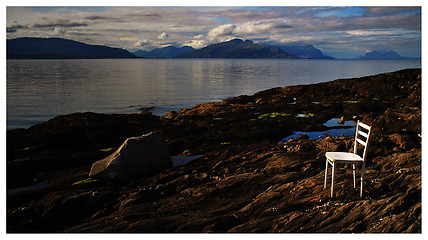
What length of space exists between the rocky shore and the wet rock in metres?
0.30

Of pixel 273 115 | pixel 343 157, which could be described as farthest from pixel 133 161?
Answer: pixel 273 115

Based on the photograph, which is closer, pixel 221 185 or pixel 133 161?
pixel 221 185

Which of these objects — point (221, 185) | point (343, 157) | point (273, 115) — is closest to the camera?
point (343, 157)

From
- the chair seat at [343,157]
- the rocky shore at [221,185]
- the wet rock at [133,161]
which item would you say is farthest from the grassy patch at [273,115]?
the chair seat at [343,157]

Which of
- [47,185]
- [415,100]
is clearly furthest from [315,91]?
[47,185]

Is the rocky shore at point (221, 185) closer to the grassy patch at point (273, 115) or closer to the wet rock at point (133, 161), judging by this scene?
the wet rock at point (133, 161)

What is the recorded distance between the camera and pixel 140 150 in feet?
31.9

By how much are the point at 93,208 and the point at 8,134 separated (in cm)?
1102

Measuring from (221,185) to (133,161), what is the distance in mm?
3384

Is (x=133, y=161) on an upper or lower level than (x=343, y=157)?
lower

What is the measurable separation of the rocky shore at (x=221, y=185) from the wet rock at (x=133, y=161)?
0.98 ft

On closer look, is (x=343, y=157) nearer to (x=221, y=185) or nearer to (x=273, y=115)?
(x=221, y=185)

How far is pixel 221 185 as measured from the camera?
298 inches

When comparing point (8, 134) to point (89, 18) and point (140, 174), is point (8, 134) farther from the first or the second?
point (140, 174)
